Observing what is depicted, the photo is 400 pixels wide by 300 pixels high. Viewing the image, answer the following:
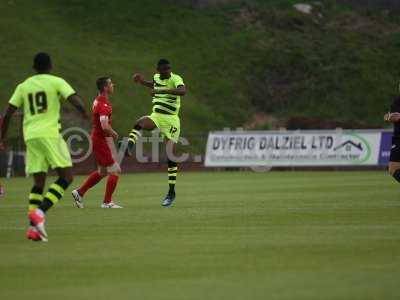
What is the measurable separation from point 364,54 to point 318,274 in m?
52.6

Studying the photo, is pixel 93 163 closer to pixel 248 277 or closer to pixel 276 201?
pixel 276 201

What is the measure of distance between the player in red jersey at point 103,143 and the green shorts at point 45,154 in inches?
229

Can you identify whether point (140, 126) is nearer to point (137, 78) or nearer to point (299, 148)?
point (137, 78)

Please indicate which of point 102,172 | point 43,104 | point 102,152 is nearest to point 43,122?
point 43,104

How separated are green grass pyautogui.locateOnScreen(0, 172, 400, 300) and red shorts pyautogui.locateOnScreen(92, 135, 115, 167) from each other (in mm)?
977

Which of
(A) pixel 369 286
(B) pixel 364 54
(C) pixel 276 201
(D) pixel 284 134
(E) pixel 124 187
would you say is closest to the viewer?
(A) pixel 369 286

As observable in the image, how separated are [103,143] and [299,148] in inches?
903

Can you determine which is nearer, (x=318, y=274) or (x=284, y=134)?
(x=318, y=274)

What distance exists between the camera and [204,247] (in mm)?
12633

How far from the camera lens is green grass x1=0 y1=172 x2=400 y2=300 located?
9.46 meters

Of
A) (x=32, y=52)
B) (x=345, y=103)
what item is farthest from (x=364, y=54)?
(x=32, y=52)

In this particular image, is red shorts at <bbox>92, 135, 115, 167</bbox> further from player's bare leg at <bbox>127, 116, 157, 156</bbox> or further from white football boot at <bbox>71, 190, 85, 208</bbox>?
player's bare leg at <bbox>127, 116, 157, 156</bbox>

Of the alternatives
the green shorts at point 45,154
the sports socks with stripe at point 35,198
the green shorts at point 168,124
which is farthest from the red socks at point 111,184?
the green shorts at point 45,154

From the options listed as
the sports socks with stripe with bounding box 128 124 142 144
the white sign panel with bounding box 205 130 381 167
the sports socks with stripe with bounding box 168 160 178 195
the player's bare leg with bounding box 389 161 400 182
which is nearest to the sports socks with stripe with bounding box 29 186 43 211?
the sports socks with stripe with bounding box 168 160 178 195
